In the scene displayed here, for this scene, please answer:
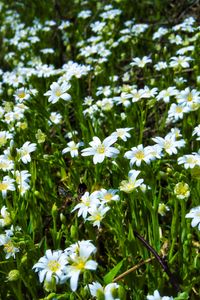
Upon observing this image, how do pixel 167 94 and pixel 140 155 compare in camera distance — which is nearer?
pixel 140 155

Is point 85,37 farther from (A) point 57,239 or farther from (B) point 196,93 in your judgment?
(A) point 57,239

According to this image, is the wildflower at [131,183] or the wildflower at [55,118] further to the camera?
the wildflower at [55,118]

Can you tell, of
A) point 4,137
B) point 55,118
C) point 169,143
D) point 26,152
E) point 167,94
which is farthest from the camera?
point 55,118

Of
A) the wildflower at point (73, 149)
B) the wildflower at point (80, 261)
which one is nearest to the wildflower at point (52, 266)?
the wildflower at point (80, 261)

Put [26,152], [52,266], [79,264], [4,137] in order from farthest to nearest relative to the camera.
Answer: [4,137] < [26,152] < [52,266] < [79,264]

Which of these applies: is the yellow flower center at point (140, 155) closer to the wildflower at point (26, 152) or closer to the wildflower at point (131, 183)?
the wildflower at point (131, 183)

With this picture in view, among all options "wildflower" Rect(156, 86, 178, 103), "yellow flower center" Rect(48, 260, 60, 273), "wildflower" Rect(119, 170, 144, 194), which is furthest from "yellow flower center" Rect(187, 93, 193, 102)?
"yellow flower center" Rect(48, 260, 60, 273)

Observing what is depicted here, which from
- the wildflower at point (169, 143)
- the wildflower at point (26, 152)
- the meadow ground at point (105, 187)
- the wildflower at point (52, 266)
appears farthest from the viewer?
the wildflower at point (26, 152)

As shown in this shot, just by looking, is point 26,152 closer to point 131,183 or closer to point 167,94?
point 131,183

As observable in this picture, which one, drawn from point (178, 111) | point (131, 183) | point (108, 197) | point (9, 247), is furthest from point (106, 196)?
point (178, 111)
